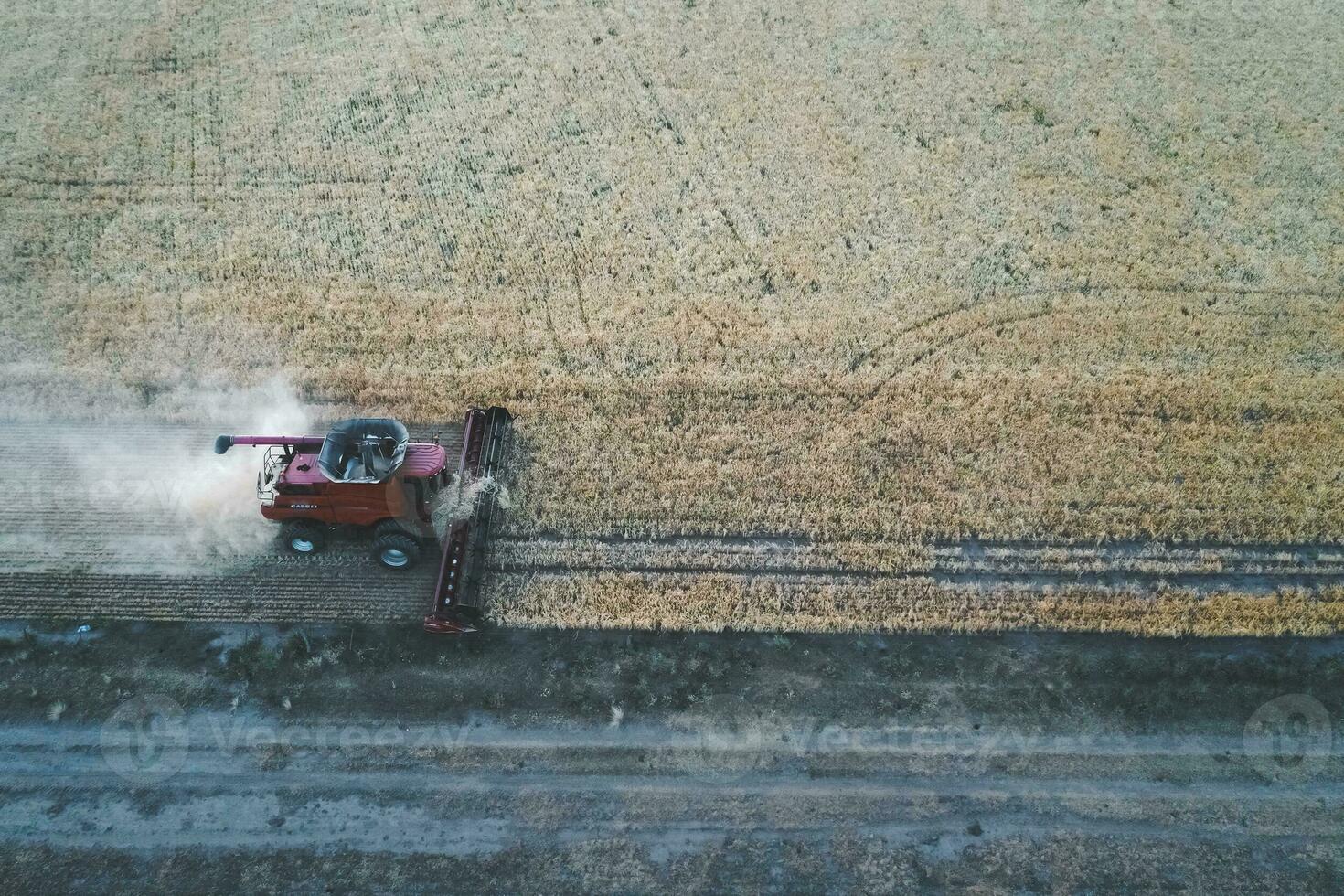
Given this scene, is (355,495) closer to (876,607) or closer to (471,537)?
(471,537)

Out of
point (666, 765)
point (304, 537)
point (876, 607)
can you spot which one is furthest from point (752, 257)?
point (666, 765)

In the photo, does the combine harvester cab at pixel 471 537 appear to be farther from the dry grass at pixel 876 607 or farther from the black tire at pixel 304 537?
the black tire at pixel 304 537

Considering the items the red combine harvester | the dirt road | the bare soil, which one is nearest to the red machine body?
the red combine harvester

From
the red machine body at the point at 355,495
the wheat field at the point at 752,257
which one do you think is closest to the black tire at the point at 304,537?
the red machine body at the point at 355,495

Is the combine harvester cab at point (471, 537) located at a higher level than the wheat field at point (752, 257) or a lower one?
lower

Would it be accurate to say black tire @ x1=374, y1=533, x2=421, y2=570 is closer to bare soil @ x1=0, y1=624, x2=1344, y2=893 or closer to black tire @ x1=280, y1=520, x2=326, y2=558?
black tire @ x1=280, y1=520, x2=326, y2=558
